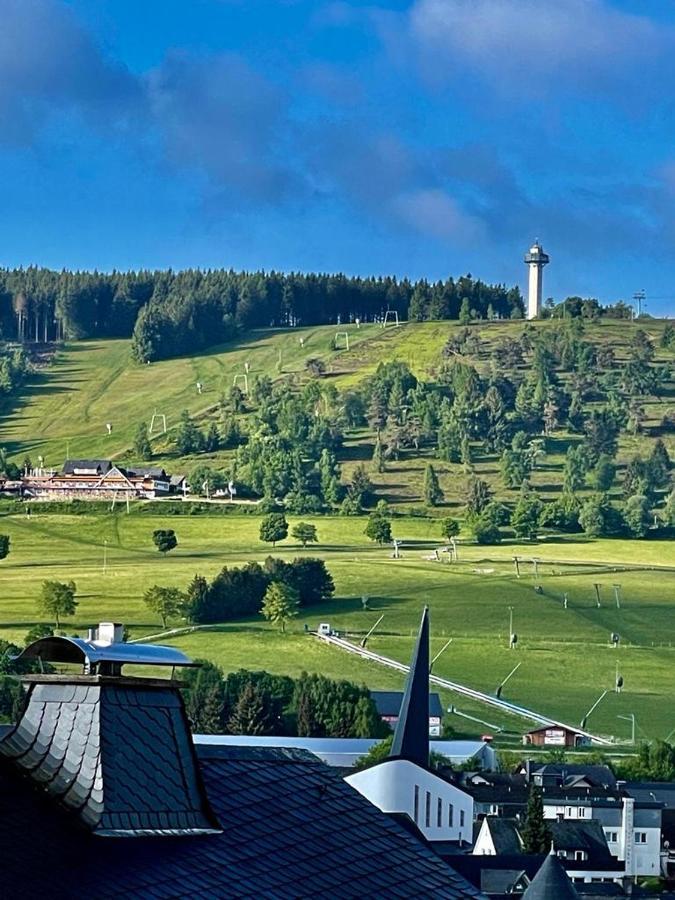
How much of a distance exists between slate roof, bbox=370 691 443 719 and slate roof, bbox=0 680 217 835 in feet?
406

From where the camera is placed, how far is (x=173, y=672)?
1297 cm

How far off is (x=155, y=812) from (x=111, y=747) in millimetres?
380

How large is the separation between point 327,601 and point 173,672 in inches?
6855

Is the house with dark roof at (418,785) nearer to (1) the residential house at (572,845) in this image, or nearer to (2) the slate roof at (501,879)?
(2) the slate roof at (501,879)

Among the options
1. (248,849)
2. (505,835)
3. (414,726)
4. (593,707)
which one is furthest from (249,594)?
(248,849)

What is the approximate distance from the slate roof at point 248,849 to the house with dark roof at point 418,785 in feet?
145

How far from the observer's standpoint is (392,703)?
139 m

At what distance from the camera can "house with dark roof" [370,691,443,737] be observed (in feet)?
441

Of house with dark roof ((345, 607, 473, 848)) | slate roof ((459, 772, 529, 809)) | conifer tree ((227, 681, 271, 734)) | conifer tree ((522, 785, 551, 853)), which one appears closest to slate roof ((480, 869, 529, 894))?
house with dark roof ((345, 607, 473, 848))

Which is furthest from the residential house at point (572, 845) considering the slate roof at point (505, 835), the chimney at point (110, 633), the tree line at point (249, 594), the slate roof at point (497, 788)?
the tree line at point (249, 594)

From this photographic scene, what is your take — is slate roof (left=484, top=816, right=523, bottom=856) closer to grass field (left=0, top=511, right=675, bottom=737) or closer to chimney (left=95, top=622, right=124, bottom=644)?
grass field (left=0, top=511, right=675, bottom=737)

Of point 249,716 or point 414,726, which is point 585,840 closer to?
point 414,726

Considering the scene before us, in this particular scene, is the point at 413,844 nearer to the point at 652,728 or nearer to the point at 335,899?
the point at 335,899

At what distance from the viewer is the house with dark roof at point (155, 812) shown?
35.5 feet
